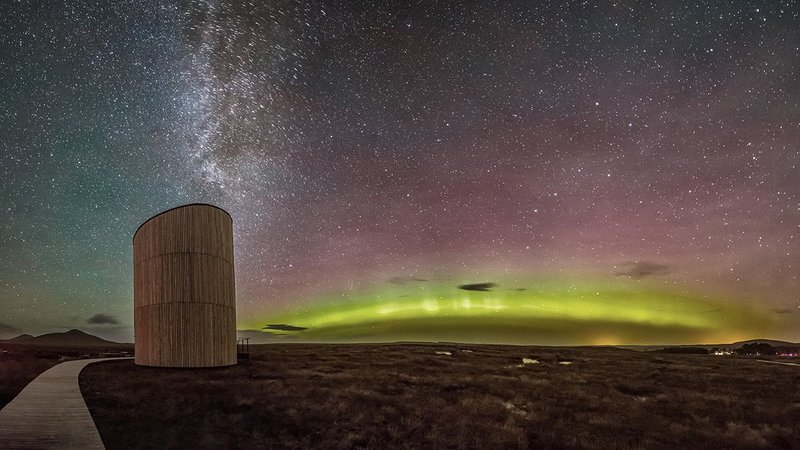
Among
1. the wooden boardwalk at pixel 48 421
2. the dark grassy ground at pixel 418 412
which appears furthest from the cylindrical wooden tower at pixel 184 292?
the wooden boardwalk at pixel 48 421

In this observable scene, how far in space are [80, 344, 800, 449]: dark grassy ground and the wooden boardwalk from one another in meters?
0.50

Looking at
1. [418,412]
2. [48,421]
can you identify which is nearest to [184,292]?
[48,421]

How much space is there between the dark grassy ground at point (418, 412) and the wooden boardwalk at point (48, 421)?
19.9 inches

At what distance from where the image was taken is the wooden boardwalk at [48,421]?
9.00 metres

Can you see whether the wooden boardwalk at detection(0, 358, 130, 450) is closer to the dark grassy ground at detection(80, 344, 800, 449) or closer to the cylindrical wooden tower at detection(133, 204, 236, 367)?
the dark grassy ground at detection(80, 344, 800, 449)

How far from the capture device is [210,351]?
82.5 feet

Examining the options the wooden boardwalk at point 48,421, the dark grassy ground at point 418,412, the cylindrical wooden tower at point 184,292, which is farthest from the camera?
the cylindrical wooden tower at point 184,292

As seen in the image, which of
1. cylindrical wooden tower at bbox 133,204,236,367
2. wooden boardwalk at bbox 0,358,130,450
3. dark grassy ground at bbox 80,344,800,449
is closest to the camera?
wooden boardwalk at bbox 0,358,130,450

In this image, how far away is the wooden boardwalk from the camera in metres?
9.00

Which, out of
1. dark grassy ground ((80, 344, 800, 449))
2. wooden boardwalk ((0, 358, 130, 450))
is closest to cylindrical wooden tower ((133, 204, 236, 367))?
dark grassy ground ((80, 344, 800, 449))

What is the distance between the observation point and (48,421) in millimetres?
10633

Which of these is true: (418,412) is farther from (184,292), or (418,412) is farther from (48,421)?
(184,292)

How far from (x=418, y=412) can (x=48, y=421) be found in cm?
985

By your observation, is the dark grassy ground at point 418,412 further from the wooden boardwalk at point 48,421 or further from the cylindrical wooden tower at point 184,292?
the cylindrical wooden tower at point 184,292
